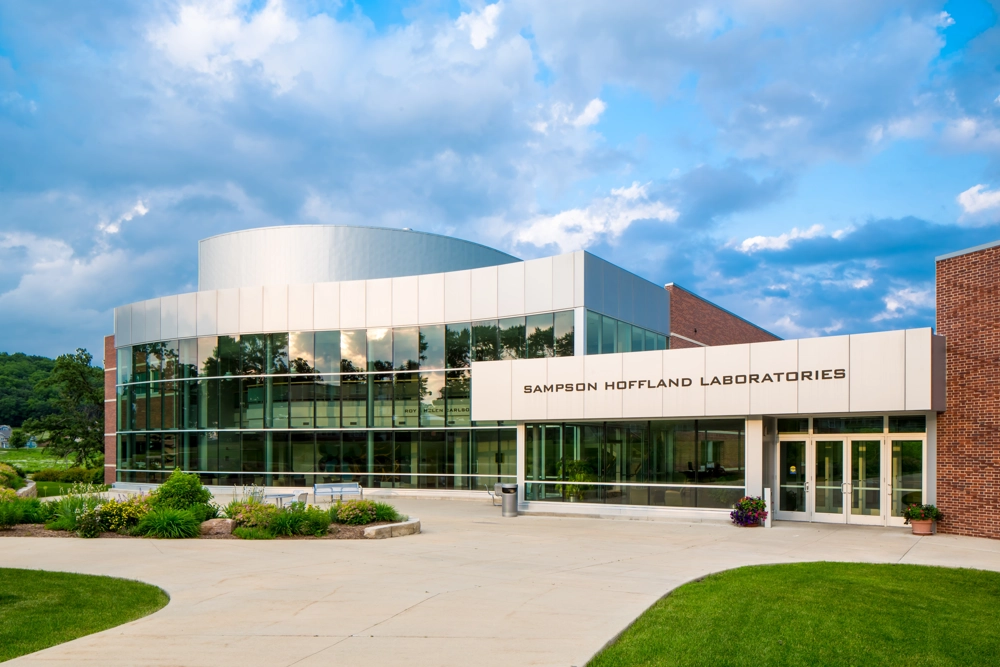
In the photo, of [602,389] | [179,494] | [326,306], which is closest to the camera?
[179,494]

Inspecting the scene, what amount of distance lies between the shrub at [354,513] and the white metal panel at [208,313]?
18.9m

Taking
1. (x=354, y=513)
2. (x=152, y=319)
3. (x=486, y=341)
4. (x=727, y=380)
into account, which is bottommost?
(x=354, y=513)

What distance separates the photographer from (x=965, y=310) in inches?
728

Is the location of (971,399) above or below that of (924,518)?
above

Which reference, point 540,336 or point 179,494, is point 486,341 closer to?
point 540,336

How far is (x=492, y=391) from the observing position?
25.3 metres

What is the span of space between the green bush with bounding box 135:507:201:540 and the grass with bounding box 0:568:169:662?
4.84 metres

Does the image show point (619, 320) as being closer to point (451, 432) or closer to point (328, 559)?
point (451, 432)

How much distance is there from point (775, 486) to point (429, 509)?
425 inches

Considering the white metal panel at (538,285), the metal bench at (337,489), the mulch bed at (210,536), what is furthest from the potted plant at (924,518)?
the metal bench at (337,489)

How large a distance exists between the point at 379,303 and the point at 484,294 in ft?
15.9

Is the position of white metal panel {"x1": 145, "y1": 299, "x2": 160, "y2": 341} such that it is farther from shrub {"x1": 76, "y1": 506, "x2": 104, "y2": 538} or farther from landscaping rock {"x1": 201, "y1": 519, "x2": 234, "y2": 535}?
landscaping rock {"x1": 201, "y1": 519, "x2": 234, "y2": 535}

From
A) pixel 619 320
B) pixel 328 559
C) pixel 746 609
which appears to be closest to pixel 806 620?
pixel 746 609

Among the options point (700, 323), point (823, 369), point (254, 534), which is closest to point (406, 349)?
point (700, 323)
